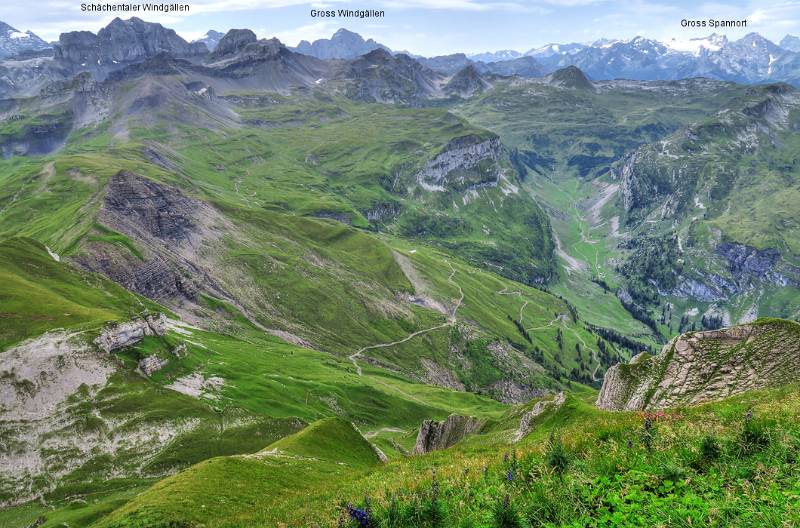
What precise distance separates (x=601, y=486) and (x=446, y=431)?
63.0 m

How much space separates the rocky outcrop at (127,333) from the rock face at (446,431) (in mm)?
77092

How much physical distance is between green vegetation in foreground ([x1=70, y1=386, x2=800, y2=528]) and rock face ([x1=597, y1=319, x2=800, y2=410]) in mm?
12090

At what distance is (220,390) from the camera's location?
126m

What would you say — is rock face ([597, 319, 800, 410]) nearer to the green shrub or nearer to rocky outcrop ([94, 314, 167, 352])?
the green shrub

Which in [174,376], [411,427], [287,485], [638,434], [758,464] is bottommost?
[411,427]

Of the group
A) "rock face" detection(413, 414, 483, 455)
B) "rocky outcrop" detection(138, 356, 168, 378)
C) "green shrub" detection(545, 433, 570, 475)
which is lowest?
"rocky outcrop" detection(138, 356, 168, 378)

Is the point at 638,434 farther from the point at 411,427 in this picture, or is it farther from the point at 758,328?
the point at 411,427

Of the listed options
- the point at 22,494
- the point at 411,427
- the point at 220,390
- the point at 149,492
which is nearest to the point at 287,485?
the point at 149,492

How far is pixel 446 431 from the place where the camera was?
76438 millimetres

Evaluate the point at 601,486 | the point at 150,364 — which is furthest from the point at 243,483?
the point at 150,364

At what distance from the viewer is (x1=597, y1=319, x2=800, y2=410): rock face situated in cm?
3888

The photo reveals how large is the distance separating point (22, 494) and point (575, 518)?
94.7 meters

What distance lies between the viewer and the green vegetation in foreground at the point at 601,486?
14.1 metres

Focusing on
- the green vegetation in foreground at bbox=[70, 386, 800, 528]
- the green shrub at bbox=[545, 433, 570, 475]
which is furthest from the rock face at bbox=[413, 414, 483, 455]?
the green shrub at bbox=[545, 433, 570, 475]
